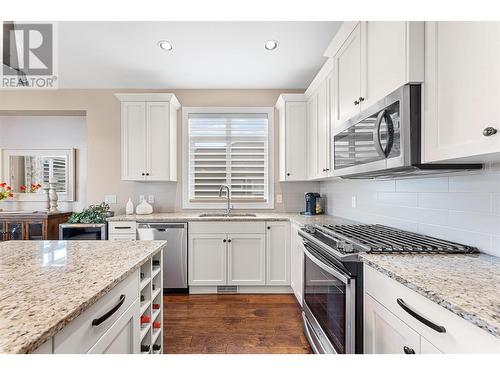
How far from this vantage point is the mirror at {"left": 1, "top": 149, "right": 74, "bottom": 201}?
3.94m

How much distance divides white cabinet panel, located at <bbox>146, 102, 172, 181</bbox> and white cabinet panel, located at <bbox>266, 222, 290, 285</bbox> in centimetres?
146

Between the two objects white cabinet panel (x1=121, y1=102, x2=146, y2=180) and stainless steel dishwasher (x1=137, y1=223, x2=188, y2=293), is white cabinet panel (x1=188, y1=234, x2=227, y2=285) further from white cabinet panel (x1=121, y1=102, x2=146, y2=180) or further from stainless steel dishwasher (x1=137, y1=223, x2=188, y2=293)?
white cabinet panel (x1=121, y1=102, x2=146, y2=180)

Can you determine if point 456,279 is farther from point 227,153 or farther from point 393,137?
point 227,153

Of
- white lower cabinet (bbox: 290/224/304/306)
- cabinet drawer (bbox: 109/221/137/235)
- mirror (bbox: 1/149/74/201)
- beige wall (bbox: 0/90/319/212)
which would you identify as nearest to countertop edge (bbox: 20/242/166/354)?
white lower cabinet (bbox: 290/224/304/306)

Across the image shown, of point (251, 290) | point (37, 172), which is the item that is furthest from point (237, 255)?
point (37, 172)

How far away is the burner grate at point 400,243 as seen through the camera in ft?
4.04

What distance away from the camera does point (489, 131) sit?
2.81 ft

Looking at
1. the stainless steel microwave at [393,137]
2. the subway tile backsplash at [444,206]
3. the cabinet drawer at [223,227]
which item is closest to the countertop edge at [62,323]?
the stainless steel microwave at [393,137]

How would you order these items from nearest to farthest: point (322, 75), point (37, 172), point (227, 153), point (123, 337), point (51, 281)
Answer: point (51, 281), point (123, 337), point (322, 75), point (227, 153), point (37, 172)

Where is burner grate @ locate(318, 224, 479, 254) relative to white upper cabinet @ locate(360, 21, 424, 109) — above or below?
below

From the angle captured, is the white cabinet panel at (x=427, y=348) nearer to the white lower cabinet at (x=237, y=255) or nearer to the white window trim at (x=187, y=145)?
the white lower cabinet at (x=237, y=255)

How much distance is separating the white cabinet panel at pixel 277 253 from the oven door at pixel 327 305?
96cm

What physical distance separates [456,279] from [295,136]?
8.15ft
